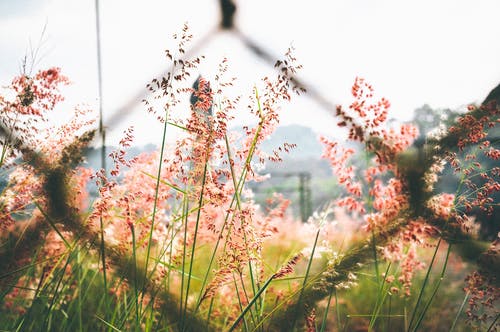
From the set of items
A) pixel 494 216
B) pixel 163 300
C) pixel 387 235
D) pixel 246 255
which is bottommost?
pixel 163 300

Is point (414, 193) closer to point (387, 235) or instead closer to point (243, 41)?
point (387, 235)

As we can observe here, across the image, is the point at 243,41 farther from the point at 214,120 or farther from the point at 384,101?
the point at 384,101

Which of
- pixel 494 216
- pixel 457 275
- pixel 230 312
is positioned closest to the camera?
pixel 230 312

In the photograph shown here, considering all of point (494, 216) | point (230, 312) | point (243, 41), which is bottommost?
point (230, 312)

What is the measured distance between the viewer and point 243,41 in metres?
0.56

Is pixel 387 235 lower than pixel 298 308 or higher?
higher

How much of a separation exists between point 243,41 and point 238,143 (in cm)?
30

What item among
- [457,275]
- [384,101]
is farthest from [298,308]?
[457,275]

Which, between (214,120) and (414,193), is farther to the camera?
(214,120)

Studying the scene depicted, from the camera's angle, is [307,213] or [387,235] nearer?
[387,235]

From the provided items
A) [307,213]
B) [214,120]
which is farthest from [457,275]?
[307,213]

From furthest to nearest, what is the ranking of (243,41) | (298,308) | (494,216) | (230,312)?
1. (494,216)
2. (230,312)
3. (298,308)
4. (243,41)

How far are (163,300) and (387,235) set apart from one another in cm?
42

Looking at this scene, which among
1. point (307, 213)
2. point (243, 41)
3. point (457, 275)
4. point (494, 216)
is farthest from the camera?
point (307, 213)
